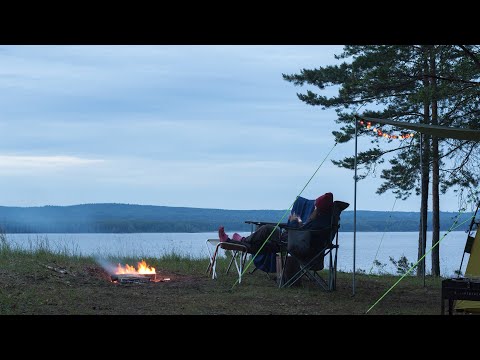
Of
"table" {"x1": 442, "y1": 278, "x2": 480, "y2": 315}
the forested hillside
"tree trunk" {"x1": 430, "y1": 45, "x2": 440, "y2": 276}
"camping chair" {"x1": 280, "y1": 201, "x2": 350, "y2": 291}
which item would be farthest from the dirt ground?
the forested hillside

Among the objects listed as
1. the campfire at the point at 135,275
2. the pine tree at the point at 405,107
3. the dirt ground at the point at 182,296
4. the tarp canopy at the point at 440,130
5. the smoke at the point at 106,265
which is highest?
the pine tree at the point at 405,107

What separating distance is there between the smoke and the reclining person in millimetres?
1083

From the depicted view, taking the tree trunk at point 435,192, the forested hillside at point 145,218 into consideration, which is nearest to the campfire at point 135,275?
the forested hillside at point 145,218

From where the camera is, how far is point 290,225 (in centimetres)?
639

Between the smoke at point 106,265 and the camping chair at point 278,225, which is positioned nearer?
the camping chair at point 278,225

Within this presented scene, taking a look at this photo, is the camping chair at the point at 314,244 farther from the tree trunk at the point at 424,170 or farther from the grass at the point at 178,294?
the tree trunk at the point at 424,170

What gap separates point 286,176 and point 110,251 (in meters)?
6.20

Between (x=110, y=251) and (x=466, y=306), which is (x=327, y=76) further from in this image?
(x=466, y=306)

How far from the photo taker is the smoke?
6.99 meters

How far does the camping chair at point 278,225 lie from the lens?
6461mm

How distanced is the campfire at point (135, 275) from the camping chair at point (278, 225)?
88 cm

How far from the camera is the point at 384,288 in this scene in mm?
6855

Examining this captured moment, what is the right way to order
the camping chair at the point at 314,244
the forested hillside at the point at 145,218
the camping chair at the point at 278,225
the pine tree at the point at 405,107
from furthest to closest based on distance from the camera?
the forested hillside at the point at 145,218, the pine tree at the point at 405,107, the camping chair at the point at 278,225, the camping chair at the point at 314,244
